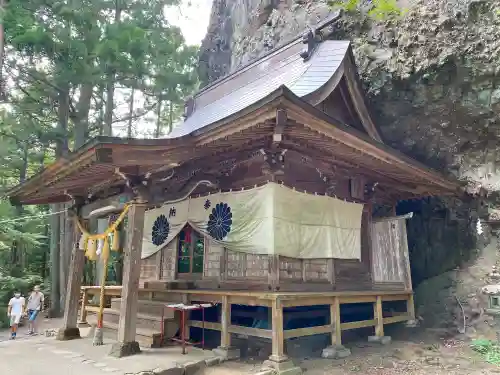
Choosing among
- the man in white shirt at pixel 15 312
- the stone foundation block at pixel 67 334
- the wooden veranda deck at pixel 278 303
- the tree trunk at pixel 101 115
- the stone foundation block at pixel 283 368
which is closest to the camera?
the stone foundation block at pixel 283 368

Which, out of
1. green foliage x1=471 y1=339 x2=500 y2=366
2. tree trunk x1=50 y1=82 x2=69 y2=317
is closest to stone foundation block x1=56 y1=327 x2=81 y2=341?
green foliage x1=471 y1=339 x2=500 y2=366

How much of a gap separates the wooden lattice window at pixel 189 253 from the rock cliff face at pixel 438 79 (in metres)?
6.25

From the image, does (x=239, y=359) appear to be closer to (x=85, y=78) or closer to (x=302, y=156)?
(x=302, y=156)

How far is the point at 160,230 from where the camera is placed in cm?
892

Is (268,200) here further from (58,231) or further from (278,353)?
(58,231)

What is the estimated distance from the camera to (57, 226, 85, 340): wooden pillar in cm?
793

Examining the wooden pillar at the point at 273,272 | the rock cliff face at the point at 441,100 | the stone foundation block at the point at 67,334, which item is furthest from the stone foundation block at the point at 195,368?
the rock cliff face at the point at 441,100

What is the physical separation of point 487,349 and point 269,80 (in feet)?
25.8

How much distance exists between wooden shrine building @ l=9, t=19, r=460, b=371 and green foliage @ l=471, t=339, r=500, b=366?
1614 mm

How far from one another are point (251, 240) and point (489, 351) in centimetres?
513

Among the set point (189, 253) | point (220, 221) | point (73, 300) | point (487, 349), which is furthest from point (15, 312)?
point (487, 349)

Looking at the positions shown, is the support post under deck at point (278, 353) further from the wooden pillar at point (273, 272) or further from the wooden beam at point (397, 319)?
the wooden beam at point (397, 319)

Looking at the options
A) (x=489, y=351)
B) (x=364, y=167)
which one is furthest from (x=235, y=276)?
(x=489, y=351)

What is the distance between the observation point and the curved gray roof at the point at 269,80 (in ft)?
29.0
